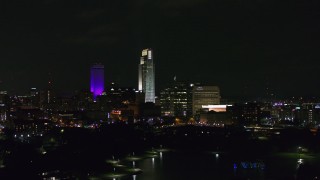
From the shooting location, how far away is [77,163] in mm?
16625

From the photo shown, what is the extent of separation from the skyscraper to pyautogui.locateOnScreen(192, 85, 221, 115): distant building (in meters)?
6.98

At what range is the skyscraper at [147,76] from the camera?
189ft

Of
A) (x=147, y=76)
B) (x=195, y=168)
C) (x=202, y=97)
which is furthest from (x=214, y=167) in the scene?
(x=147, y=76)

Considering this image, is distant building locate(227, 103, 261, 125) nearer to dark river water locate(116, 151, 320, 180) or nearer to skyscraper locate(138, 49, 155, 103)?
skyscraper locate(138, 49, 155, 103)

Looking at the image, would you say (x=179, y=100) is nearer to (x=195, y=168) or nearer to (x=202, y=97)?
(x=202, y=97)

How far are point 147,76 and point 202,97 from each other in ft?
29.0

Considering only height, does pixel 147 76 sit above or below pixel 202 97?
above

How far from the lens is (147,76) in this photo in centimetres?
5803

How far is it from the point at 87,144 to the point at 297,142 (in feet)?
44.4

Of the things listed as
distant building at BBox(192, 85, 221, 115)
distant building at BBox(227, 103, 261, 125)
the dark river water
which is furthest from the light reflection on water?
distant building at BBox(192, 85, 221, 115)

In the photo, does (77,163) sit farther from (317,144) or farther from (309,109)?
(309,109)

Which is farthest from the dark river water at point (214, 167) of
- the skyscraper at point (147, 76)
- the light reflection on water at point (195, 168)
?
the skyscraper at point (147, 76)

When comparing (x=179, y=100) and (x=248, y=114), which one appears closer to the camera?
(x=248, y=114)

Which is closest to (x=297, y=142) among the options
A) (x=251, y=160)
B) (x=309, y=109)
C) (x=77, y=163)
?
(x=251, y=160)
